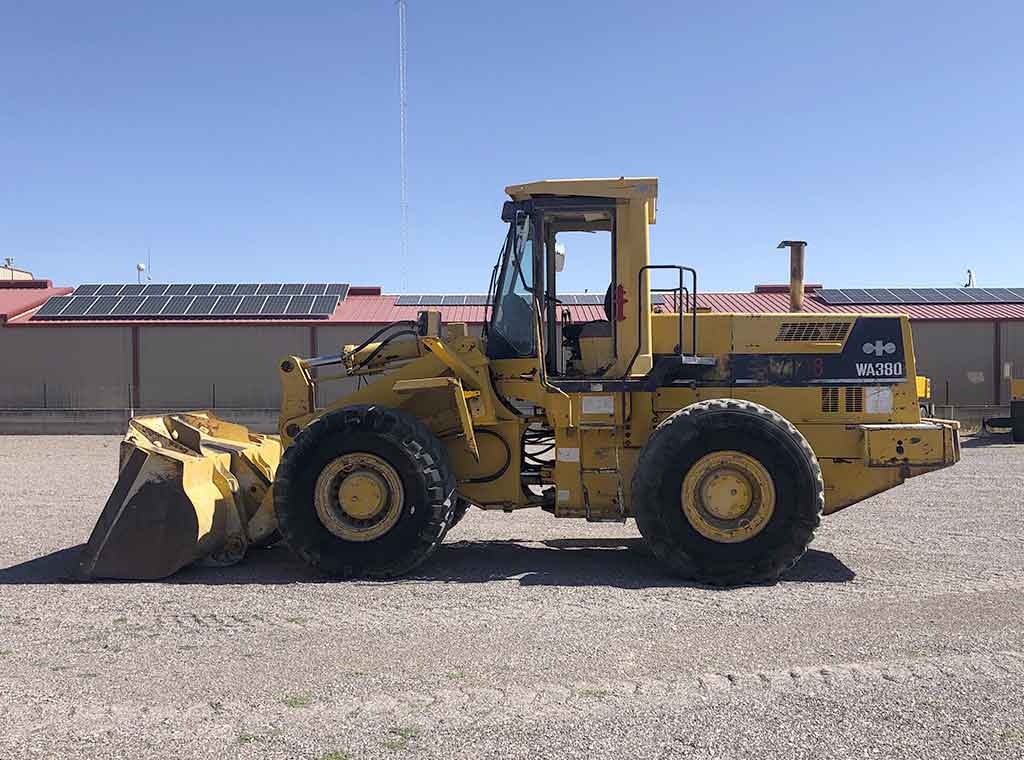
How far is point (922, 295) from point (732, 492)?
23.0 m

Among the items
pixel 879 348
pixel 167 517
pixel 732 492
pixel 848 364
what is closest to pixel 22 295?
pixel 167 517

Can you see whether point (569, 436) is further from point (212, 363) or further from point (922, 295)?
point (922, 295)

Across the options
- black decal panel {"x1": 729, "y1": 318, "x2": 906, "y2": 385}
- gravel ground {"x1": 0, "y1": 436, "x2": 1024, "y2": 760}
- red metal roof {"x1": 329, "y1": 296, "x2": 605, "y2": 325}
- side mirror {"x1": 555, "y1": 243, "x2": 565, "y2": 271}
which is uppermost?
red metal roof {"x1": 329, "y1": 296, "x2": 605, "y2": 325}

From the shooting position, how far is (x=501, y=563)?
7727mm

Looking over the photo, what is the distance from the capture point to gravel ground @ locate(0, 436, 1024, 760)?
409 centimetres

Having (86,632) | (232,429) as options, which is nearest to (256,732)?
(86,632)

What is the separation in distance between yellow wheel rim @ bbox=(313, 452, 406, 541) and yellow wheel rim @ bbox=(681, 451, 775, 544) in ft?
7.29

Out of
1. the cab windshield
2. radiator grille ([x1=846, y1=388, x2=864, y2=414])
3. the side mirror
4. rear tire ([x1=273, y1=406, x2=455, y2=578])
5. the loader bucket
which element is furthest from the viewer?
the side mirror

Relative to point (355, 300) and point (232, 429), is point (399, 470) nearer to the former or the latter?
point (232, 429)

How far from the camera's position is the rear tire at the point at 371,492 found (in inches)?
A: 283

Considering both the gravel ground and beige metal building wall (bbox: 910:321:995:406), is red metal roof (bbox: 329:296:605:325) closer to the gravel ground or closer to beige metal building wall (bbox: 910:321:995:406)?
beige metal building wall (bbox: 910:321:995:406)

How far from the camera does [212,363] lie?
82.1 ft

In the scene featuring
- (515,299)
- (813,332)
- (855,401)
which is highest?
(515,299)

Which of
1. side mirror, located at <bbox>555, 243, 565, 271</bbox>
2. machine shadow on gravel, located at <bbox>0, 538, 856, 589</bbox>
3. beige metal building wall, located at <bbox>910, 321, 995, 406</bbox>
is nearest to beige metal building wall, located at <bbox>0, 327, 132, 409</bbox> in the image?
machine shadow on gravel, located at <bbox>0, 538, 856, 589</bbox>
